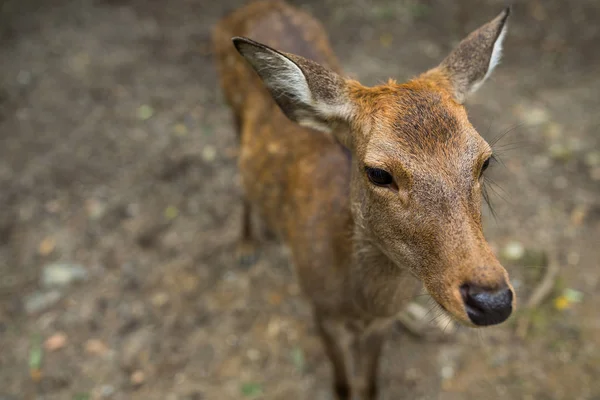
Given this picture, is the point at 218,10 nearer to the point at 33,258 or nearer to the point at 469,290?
the point at 33,258

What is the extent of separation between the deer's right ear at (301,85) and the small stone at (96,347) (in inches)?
102

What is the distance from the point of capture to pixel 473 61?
239cm

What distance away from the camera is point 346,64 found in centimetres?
611

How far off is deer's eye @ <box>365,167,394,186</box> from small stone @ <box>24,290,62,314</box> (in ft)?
10.7

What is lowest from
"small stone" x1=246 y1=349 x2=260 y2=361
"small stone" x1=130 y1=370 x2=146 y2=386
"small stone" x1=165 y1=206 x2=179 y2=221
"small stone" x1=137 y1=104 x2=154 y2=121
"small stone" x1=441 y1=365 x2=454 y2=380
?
"small stone" x1=130 y1=370 x2=146 y2=386

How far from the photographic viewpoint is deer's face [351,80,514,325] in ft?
5.77

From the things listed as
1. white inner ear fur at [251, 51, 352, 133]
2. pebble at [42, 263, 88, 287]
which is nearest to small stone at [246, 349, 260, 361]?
pebble at [42, 263, 88, 287]

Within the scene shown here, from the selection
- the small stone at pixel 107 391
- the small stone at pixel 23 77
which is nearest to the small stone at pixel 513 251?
the small stone at pixel 107 391

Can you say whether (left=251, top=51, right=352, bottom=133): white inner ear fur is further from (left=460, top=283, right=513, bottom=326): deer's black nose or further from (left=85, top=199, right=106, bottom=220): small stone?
(left=85, top=199, right=106, bottom=220): small stone

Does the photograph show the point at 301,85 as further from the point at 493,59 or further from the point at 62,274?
the point at 62,274

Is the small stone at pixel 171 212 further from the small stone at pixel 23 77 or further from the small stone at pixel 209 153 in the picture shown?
the small stone at pixel 23 77

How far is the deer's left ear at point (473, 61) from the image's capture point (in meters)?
2.39

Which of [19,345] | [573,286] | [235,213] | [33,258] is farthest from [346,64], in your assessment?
[19,345]

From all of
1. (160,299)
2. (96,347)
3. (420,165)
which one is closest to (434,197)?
(420,165)
